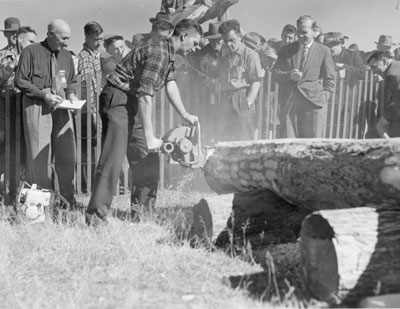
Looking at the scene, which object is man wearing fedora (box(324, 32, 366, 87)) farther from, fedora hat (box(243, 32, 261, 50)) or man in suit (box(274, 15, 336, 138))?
man in suit (box(274, 15, 336, 138))

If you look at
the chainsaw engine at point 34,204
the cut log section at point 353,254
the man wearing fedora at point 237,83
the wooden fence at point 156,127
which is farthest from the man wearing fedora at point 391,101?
the chainsaw engine at point 34,204

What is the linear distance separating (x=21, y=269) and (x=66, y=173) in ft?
7.73

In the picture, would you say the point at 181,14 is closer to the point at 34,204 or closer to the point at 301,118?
the point at 301,118

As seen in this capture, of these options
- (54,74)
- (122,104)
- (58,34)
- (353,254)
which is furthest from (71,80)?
(353,254)

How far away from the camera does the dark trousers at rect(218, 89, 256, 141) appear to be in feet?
22.9

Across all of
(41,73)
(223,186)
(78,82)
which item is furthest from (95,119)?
(223,186)

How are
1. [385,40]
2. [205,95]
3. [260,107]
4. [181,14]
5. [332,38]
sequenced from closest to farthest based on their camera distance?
[205,95] < [260,107] < [181,14] < [332,38] < [385,40]

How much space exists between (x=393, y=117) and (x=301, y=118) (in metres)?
1.56

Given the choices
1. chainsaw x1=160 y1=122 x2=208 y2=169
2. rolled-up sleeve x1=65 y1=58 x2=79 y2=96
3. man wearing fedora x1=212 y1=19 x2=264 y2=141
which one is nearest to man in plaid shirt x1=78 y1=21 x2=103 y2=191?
rolled-up sleeve x1=65 y1=58 x2=79 y2=96

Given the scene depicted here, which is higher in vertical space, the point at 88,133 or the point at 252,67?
the point at 252,67

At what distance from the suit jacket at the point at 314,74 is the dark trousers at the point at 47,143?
333 centimetres

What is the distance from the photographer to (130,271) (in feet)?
12.1

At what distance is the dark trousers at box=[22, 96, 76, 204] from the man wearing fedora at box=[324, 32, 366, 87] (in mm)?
Answer: 5686

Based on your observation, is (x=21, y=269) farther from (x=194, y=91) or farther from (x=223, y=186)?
(x=194, y=91)
